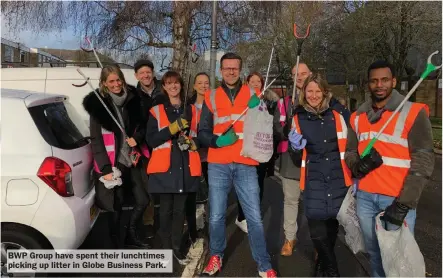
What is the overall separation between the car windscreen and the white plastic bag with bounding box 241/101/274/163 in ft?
5.04

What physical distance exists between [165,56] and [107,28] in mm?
1600

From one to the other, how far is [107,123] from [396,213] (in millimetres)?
2586

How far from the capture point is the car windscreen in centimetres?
334

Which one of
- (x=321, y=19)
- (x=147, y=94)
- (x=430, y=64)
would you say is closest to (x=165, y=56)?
(x=147, y=94)

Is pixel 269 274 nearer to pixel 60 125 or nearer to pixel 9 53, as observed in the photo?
pixel 60 125

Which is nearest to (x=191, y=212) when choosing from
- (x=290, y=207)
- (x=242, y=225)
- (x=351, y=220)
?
(x=242, y=225)

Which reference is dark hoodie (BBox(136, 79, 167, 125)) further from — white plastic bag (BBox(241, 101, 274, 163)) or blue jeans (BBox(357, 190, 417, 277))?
blue jeans (BBox(357, 190, 417, 277))

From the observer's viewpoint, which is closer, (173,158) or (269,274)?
(269,274)

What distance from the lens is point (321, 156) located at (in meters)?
3.27

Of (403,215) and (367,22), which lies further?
(367,22)

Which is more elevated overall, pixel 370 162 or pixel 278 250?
pixel 370 162

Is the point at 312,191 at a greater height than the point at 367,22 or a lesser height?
lesser

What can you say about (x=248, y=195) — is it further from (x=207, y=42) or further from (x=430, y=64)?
(x=207, y=42)

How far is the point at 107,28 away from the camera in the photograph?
960 centimetres
